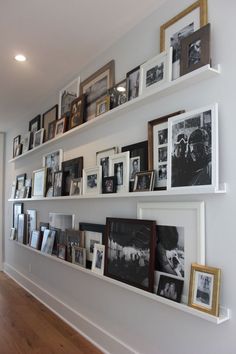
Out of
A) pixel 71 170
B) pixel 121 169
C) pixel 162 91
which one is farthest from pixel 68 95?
pixel 162 91

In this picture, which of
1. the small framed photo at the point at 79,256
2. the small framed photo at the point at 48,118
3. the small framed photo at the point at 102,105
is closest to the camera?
the small framed photo at the point at 102,105

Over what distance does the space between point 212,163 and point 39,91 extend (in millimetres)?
2843

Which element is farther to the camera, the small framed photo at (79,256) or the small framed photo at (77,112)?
the small framed photo at (77,112)

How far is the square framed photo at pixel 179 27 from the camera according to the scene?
5.95ft

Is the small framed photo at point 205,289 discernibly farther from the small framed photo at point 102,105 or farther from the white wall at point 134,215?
the small framed photo at point 102,105

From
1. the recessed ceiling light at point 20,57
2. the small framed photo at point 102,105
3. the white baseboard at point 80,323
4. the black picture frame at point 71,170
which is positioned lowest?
the white baseboard at point 80,323

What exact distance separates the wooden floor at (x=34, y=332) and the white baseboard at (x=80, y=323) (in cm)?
5

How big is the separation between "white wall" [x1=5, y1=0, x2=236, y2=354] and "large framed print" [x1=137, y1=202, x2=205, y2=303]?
5cm

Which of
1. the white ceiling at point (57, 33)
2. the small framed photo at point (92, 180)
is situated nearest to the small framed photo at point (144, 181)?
the small framed photo at point (92, 180)

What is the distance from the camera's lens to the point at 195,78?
5.74ft

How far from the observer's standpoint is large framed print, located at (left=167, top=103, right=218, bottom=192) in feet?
5.30

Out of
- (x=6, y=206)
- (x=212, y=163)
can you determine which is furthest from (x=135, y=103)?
(x=6, y=206)

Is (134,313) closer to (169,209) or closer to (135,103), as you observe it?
(169,209)

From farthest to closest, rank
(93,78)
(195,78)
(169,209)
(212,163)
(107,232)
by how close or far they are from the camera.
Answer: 1. (93,78)
2. (107,232)
3. (169,209)
4. (195,78)
5. (212,163)
